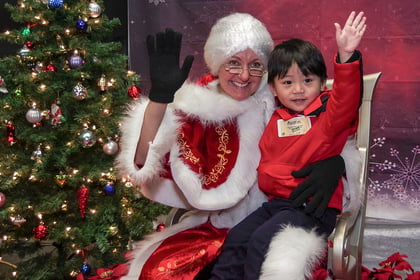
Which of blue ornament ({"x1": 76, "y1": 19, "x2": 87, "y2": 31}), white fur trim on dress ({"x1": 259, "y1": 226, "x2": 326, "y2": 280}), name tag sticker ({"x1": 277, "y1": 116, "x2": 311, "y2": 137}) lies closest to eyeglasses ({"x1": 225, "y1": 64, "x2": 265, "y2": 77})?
name tag sticker ({"x1": 277, "y1": 116, "x2": 311, "y2": 137})

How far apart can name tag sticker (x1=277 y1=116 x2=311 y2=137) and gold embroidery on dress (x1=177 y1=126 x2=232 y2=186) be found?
243 mm

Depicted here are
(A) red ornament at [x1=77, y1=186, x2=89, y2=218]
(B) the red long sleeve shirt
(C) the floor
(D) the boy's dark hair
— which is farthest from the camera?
(C) the floor

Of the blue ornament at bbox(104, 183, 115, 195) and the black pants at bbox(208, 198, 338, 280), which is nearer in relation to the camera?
the black pants at bbox(208, 198, 338, 280)

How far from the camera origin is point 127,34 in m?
3.84

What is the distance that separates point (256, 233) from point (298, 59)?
0.66 metres

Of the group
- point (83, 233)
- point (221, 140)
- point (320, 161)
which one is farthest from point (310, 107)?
point (83, 233)

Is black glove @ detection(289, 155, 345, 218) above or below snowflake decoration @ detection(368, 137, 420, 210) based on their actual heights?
above

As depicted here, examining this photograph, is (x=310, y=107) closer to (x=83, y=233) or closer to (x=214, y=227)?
(x=214, y=227)

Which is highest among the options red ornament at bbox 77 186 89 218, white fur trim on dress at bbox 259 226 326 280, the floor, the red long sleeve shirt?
the red long sleeve shirt

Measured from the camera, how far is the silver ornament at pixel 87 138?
2.71 metres

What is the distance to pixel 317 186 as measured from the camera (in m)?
1.80

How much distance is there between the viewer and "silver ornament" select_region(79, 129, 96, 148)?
2709 millimetres

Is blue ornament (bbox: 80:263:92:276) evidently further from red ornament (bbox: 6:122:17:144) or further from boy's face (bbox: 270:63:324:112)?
boy's face (bbox: 270:63:324:112)

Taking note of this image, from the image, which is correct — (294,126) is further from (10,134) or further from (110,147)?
(10,134)
